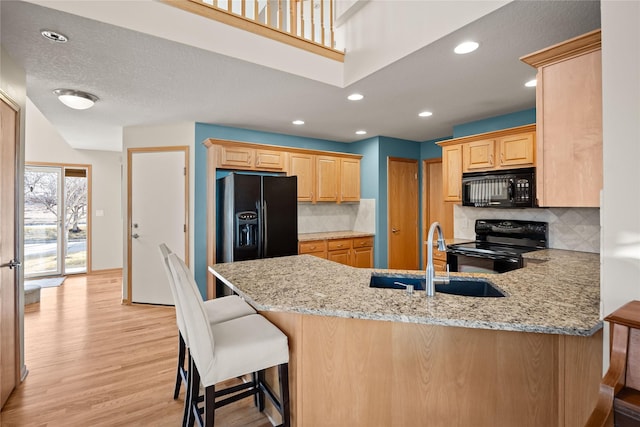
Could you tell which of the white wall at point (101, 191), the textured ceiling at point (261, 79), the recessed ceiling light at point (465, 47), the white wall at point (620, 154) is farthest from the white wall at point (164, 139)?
the white wall at point (620, 154)

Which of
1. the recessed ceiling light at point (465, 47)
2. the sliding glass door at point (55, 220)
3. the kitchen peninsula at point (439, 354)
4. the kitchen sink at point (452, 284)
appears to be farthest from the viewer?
the sliding glass door at point (55, 220)

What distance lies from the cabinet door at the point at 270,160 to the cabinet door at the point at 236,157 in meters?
0.10

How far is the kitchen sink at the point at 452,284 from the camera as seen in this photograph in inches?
70.8

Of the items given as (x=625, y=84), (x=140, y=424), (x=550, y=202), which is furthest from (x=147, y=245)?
(x=625, y=84)

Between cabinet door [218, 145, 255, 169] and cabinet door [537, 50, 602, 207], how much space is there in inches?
126

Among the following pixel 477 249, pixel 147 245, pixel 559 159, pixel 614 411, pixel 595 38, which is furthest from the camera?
pixel 147 245

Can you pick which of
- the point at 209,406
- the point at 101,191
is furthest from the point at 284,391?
the point at 101,191

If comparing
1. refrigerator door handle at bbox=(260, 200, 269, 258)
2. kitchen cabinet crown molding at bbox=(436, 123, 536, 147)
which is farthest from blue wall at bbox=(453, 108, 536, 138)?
refrigerator door handle at bbox=(260, 200, 269, 258)

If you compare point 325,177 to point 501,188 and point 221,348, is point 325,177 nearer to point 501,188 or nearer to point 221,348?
point 501,188

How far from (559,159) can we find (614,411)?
4.22ft

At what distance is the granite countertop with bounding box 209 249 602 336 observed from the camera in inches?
46.3

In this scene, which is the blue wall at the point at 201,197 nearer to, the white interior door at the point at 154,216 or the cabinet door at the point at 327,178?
the white interior door at the point at 154,216

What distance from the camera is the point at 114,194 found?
635cm

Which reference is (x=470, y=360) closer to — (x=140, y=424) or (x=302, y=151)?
(x=140, y=424)
